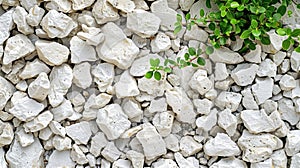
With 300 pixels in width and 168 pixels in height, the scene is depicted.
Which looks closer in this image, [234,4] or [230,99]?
[234,4]

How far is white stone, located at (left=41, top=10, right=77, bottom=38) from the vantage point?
1229 mm

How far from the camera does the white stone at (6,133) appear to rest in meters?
1.27

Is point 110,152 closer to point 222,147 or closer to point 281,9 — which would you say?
point 222,147

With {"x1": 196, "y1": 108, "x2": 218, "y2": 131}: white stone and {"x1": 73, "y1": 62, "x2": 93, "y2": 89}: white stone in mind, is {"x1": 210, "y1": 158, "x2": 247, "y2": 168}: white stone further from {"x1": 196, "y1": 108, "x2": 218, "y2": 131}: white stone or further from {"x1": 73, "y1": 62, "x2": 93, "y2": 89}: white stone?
{"x1": 73, "y1": 62, "x2": 93, "y2": 89}: white stone

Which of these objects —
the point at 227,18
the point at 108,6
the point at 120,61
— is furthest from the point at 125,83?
the point at 227,18

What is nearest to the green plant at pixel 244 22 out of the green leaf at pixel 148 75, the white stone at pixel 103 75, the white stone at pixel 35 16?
the green leaf at pixel 148 75

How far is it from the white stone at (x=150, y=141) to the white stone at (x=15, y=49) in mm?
375

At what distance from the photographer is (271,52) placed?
130 centimetres

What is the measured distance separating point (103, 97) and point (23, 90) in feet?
0.70

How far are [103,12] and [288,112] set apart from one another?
0.58 meters

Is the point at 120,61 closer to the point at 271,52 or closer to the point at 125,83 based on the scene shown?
the point at 125,83

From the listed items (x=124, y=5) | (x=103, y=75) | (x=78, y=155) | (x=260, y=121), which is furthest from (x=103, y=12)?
(x=260, y=121)

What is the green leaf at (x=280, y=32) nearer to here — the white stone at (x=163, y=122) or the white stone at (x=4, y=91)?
the white stone at (x=163, y=122)

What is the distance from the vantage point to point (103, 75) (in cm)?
128
